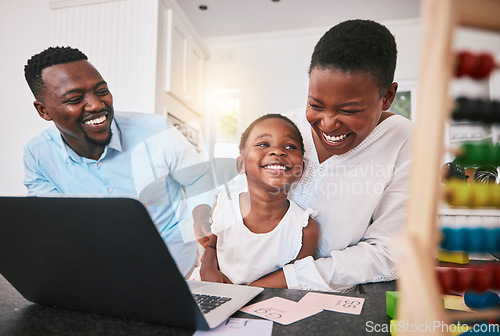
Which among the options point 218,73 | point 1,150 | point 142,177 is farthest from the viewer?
point 218,73

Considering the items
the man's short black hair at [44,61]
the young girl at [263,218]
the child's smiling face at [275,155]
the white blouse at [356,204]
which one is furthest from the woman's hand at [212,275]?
the man's short black hair at [44,61]

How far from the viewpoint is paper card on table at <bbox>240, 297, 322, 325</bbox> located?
0.53 metres

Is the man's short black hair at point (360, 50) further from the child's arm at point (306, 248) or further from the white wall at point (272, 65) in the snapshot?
the white wall at point (272, 65)

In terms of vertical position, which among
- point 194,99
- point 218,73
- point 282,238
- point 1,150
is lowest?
point 282,238

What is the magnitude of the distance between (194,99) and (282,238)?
77.3 inches

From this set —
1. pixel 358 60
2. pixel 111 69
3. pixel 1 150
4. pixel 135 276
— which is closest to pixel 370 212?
pixel 358 60

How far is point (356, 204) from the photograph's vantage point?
3.44 ft

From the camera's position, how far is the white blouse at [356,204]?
0.96m

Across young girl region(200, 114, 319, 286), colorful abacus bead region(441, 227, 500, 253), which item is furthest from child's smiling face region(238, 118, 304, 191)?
colorful abacus bead region(441, 227, 500, 253)

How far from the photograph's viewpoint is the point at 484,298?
490mm

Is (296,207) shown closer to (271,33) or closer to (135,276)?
(135,276)

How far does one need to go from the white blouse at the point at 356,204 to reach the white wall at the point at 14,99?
62.8 inches

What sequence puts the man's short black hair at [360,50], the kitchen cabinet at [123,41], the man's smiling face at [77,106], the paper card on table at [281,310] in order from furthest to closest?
the kitchen cabinet at [123,41] → the man's smiling face at [77,106] → the man's short black hair at [360,50] → the paper card on table at [281,310]

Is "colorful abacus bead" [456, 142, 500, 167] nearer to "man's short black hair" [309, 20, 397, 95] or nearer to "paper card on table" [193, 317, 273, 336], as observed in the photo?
"paper card on table" [193, 317, 273, 336]
